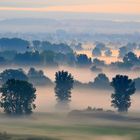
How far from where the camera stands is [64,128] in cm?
12162

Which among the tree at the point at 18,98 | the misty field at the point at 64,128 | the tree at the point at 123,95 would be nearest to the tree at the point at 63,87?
the tree at the point at 123,95

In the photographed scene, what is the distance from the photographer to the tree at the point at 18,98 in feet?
481

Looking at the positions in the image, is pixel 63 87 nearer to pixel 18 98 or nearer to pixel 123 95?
pixel 123 95

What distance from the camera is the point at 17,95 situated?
147 metres

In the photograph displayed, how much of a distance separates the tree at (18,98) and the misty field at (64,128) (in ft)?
9.95

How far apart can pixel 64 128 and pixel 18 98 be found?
29281mm

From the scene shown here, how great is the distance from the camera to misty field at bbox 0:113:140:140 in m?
107

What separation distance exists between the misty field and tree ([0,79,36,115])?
3.03 meters

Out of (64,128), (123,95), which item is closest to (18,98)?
(64,128)

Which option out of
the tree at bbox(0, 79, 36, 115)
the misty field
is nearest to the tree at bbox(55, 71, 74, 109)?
the misty field

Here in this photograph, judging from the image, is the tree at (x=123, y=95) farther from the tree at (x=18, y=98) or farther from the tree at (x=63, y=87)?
the tree at (x=18, y=98)

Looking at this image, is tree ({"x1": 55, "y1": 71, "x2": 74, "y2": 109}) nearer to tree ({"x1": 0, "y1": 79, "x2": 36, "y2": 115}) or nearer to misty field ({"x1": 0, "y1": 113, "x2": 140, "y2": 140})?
misty field ({"x1": 0, "y1": 113, "x2": 140, "y2": 140})

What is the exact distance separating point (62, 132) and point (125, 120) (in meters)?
32.6

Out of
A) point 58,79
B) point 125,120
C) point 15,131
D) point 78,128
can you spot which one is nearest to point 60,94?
point 58,79
